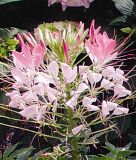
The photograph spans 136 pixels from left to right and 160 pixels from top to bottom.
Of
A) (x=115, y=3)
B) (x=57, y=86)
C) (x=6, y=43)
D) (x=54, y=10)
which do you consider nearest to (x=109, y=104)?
(x=57, y=86)

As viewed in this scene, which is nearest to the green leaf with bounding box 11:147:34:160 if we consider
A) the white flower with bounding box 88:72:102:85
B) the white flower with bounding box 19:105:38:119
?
the white flower with bounding box 19:105:38:119

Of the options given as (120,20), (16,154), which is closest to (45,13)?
(120,20)

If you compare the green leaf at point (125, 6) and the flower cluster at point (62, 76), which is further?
the green leaf at point (125, 6)

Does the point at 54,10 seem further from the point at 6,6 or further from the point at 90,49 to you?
the point at 90,49

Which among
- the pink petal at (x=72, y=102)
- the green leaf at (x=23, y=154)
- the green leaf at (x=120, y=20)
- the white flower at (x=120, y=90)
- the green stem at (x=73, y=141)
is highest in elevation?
the green leaf at (x=120, y=20)

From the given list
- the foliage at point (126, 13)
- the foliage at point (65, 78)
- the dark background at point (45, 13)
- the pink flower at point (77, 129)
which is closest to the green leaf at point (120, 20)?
the foliage at point (126, 13)

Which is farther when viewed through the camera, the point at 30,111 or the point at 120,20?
the point at 120,20

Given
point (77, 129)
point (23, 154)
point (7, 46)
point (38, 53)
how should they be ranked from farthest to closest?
point (7, 46) < point (23, 154) < point (77, 129) < point (38, 53)

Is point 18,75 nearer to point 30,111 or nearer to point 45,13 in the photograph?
point 30,111

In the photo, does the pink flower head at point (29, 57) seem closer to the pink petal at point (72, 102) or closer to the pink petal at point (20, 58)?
the pink petal at point (20, 58)
